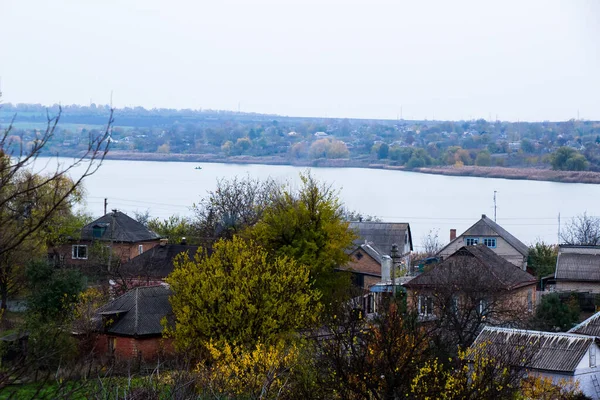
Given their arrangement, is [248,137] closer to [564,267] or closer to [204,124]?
[204,124]

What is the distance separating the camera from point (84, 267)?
80.2 feet

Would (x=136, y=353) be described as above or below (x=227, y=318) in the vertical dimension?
below

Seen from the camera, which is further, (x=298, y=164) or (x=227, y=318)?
(x=298, y=164)

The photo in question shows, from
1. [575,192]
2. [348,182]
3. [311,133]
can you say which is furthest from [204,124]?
[575,192]

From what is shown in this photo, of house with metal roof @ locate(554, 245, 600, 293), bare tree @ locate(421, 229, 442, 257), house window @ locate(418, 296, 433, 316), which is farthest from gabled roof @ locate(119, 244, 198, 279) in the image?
bare tree @ locate(421, 229, 442, 257)

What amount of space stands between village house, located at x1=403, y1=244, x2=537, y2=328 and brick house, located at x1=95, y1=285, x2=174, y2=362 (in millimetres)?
4855

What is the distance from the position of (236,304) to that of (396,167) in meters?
90.5

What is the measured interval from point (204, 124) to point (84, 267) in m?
120

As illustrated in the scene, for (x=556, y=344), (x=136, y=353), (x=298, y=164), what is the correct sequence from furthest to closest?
(x=298, y=164) → (x=136, y=353) → (x=556, y=344)

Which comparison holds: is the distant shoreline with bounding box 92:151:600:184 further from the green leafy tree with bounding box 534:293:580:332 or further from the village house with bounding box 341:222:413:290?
the green leafy tree with bounding box 534:293:580:332

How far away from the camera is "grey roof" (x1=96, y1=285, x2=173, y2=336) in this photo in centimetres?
1571

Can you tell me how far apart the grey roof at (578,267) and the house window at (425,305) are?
20.6ft

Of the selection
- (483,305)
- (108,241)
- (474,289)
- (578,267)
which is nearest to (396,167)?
(108,241)

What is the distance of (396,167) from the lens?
10350 cm
